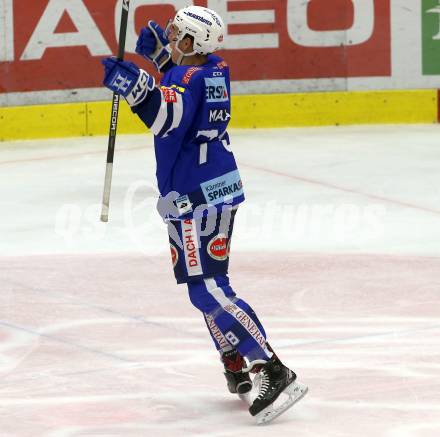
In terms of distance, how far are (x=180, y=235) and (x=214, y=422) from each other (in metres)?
0.76

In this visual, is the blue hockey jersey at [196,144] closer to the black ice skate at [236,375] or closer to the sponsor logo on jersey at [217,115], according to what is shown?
the sponsor logo on jersey at [217,115]

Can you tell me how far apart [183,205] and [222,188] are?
0.60 ft

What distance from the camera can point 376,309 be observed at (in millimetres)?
7223

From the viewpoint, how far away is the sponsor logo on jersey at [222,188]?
5.53 m

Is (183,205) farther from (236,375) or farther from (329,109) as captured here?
(329,109)

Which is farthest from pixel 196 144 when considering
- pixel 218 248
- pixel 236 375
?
Result: pixel 236 375

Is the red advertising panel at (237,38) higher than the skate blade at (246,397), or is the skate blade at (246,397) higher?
the red advertising panel at (237,38)

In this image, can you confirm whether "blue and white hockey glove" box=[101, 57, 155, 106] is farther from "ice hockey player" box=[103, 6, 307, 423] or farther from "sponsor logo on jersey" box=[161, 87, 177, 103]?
"ice hockey player" box=[103, 6, 307, 423]

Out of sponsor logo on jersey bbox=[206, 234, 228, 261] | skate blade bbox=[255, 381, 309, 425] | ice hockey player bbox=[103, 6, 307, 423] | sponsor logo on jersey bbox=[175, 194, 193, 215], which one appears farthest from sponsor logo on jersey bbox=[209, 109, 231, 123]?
skate blade bbox=[255, 381, 309, 425]

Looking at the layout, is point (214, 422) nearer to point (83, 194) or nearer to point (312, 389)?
point (312, 389)

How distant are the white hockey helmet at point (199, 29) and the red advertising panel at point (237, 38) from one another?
Result: 25.0 ft

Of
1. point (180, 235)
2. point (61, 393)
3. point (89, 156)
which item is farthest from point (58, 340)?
point (89, 156)

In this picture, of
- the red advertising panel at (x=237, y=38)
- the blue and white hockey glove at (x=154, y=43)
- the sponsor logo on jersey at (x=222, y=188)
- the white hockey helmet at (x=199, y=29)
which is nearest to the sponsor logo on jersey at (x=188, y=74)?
the white hockey helmet at (x=199, y=29)

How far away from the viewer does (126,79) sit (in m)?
5.17
